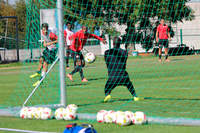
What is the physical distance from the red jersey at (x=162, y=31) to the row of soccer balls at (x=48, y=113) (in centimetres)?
1310

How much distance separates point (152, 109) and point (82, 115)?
5.06 feet

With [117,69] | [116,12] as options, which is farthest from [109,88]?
[116,12]

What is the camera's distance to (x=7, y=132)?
21.8 feet

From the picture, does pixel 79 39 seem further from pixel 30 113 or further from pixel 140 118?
pixel 140 118

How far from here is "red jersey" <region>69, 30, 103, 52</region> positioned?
1278 centimetres

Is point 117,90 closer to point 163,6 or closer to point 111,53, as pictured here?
point 111,53

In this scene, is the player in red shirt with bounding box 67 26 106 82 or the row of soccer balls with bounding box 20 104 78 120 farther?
the player in red shirt with bounding box 67 26 106 82

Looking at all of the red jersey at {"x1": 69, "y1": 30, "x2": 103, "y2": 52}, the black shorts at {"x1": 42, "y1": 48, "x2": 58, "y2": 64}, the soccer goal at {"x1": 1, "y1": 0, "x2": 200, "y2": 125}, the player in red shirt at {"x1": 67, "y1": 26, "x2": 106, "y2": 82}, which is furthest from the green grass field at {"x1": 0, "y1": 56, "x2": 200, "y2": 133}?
the red jersey at {"x1": 69, "y1": 30, "x2": 103, "y2": 52}

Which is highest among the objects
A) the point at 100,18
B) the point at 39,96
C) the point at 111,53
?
the point at 100,18

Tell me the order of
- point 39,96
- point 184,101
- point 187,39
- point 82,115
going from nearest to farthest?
1. point 82,115
2. point 184,101
3. point 39,96
4. point 187,39

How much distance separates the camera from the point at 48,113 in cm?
785

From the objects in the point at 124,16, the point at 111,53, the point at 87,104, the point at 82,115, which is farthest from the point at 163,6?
the point at 82,115

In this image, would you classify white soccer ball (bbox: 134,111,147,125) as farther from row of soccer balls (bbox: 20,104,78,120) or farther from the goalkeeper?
the goalkeeper

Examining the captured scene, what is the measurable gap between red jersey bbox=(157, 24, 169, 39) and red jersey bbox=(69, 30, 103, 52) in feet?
22.6
